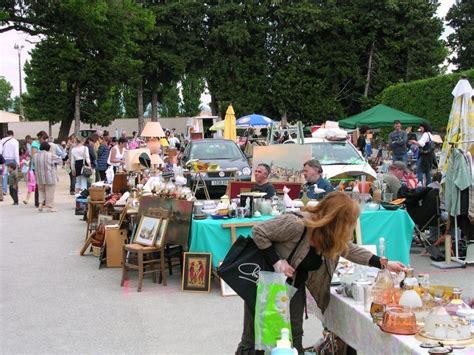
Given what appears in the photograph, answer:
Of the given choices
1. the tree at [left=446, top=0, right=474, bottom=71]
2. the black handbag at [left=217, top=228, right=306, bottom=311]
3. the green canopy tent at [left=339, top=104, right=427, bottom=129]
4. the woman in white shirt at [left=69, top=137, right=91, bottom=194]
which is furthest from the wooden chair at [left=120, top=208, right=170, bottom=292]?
the tree at [left=446, top=0, right=474, bottom=71]

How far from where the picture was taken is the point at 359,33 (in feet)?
136

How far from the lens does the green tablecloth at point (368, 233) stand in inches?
283

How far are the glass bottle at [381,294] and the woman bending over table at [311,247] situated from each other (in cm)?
18

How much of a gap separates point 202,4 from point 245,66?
548 centimetres

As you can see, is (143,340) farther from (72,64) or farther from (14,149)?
(72,64)

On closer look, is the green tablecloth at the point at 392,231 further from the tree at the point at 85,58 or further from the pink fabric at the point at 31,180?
the tree at the point at 85,58

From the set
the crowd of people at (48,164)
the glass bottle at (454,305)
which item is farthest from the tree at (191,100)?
the glass bottle at (454,305)

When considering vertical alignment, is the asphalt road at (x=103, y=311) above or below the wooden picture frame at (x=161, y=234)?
below

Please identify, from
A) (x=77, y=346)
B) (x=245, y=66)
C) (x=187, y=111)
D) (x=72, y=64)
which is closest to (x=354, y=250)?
(x=77, y=346)

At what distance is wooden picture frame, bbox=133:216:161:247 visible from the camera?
7.47 m

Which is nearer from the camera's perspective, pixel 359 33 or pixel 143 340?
pixel 143 340

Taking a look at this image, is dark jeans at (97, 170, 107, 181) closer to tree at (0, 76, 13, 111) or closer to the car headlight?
the car headlight

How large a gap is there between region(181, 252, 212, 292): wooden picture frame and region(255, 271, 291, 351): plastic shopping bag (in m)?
3.58

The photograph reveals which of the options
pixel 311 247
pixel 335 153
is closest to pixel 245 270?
pixel 311 247
